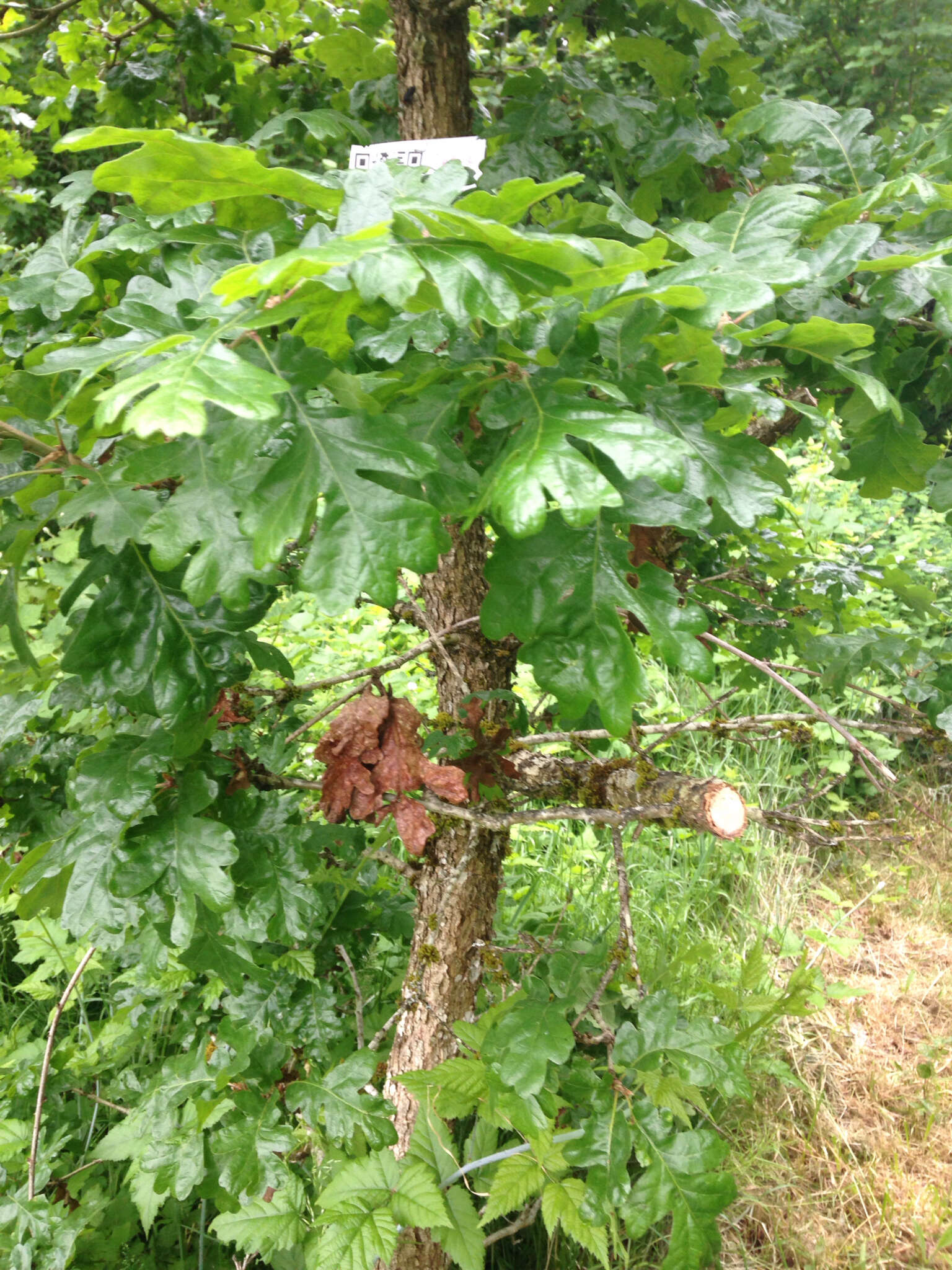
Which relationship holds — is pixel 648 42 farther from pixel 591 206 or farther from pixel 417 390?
pixel 417 390

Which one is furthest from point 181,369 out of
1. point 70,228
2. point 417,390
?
point 70,228

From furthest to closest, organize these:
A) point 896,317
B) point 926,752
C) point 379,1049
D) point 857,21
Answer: point 857,21
point 926,752
point 379,1049
point 896,317

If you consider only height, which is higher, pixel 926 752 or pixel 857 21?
pixel 857 21

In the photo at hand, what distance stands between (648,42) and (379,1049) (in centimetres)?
194

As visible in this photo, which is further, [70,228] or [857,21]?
[857,21]

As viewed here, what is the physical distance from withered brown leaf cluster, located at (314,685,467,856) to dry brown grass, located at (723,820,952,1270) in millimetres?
1360

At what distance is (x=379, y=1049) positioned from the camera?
1.84m

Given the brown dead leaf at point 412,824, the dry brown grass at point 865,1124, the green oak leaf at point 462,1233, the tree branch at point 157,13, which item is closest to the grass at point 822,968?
the dry brown grass at point 865,1124

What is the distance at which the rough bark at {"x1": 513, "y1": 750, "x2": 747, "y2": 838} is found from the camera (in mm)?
1138

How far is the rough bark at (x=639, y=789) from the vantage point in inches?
44.8

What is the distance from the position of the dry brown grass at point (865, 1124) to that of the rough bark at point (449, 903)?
2.99 feet

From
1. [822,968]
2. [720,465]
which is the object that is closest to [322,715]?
[720,465]

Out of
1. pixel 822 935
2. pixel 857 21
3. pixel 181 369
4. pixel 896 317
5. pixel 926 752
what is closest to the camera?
pixel 181 369

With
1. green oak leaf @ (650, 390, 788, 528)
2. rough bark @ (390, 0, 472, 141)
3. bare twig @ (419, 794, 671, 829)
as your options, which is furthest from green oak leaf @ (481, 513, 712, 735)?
rough bark @ (390, 0, 472, 141)
